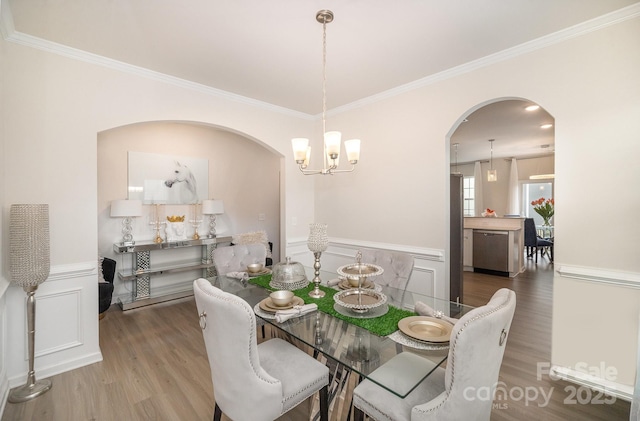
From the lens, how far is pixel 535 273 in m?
5.76

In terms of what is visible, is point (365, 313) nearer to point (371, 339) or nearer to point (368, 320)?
point (368, 320)

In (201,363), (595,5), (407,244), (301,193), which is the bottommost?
(201,363)

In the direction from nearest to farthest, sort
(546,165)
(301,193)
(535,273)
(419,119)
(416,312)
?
(416,312) → (419,119) → (301,193) → (535,273) → (546,165)

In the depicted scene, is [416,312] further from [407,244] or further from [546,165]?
[546,165]

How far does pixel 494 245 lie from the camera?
18.4ft

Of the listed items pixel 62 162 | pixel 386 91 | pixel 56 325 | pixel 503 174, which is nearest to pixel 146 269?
pixel 56 325

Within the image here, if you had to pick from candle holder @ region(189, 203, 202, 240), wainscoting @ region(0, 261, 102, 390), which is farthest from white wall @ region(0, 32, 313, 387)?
candle holder @ region(189, 203, 202, 240)

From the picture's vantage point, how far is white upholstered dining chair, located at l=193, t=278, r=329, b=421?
1269mm

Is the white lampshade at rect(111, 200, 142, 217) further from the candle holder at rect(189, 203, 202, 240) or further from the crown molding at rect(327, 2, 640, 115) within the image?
the crown molding at rect(327, 2, 640, 115)

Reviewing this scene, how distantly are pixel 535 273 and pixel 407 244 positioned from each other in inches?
167

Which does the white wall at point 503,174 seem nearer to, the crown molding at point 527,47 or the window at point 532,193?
the window at point 532,193

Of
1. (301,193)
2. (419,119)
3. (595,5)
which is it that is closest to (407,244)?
(419,119)

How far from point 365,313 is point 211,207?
137 inches

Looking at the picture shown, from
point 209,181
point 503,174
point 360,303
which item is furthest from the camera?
point 503,174
